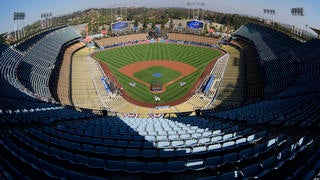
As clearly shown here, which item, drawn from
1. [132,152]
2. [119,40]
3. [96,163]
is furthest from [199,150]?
[119,40]

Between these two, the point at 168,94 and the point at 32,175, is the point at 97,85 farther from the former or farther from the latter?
the point at 32,175

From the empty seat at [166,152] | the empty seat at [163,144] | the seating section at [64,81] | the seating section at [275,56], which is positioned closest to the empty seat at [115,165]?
the empty seat at [166,152]

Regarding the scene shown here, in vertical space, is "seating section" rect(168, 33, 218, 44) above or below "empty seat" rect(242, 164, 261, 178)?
above

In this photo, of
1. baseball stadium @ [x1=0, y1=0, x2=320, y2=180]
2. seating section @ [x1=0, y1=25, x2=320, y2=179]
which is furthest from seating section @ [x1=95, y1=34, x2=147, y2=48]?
seating section @ [x1=0, y1=25, x2=320, y2=179]

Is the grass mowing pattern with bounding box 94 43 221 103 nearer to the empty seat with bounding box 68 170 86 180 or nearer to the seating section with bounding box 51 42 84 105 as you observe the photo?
the seating section with bounding box 51 42 84 105

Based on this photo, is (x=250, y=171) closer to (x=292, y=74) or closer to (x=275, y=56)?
(x=292, y=74)

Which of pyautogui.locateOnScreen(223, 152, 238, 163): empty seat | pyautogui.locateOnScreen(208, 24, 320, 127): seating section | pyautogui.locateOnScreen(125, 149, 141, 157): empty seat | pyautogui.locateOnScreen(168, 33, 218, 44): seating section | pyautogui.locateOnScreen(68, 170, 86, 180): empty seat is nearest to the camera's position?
pyautogui.locateOnScreen(68, 170, 86, 180): empty seat
